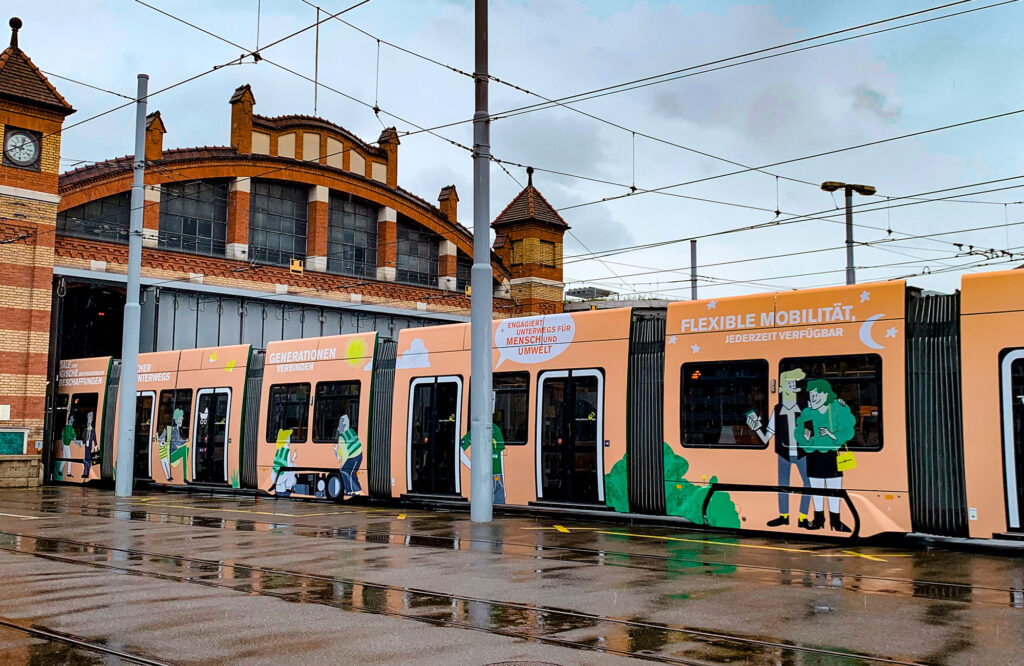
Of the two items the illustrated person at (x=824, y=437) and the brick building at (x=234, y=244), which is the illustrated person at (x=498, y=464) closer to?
the illustrated person at (x=824, y=437)

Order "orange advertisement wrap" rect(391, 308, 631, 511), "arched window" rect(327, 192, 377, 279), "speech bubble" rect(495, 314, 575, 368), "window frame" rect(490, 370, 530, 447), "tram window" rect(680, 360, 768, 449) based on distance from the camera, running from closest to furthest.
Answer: "tram window" rect(680, 360, 768, 449), "orange advertisement wrap" rect(391, 308, 631, 511), "speech bubble" rect(495, 314, 575, 368), "window frame" rect(490, 370, 530, 447), "arched window" rect(327, 192, 377, 279)

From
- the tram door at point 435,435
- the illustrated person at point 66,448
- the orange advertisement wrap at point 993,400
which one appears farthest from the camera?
the illustrated person at point 66,448

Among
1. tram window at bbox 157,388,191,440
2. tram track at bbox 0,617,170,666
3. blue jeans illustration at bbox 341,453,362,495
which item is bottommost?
tram track at bbox 0,617,170,666

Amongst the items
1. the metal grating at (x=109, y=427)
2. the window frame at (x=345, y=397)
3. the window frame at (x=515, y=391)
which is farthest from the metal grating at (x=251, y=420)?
the window frame at (x=515, y=391)

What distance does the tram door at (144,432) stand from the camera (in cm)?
2562

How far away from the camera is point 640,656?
236 inches

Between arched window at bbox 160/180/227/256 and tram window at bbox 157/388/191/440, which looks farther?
arched window at bbox 160/180/227/256

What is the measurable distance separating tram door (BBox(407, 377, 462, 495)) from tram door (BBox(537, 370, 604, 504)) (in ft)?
6.87

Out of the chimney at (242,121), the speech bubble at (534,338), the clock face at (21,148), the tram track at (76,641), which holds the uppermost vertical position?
the chimney at (242,121)

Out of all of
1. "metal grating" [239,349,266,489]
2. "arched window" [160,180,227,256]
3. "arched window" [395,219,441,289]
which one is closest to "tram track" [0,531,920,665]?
"metal grating" [239,349,266,489]

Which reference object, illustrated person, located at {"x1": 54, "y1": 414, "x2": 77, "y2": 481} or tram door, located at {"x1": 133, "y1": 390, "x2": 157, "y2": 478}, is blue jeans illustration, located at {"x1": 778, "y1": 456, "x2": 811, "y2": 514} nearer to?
tram door, located at {"x1": 133, "y1": 390, "x2": 157, "y2": 478}

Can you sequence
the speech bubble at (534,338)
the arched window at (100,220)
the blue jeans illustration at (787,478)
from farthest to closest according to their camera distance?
the arched window at (100,220) < the speech bubble at (534,338) < the blue jeans illustration at (787,478)

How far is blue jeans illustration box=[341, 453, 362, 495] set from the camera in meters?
19.3

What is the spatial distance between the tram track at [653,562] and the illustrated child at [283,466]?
4.58m
